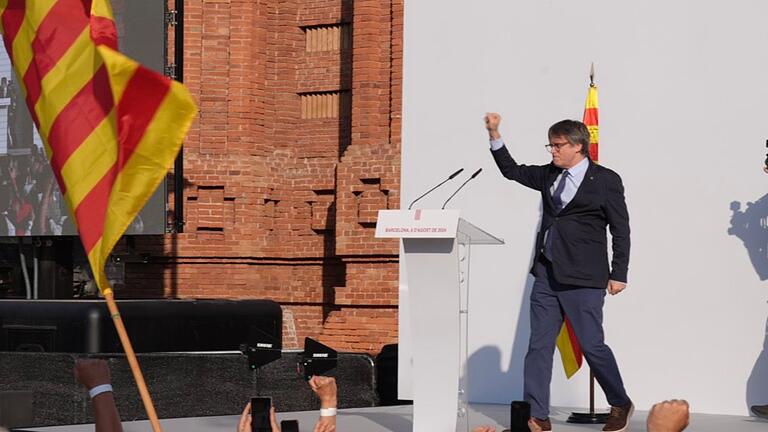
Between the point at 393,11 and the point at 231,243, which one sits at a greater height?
the point at 393,11

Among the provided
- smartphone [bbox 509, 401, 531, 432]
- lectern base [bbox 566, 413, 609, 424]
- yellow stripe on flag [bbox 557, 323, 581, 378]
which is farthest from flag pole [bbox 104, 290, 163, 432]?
yellow stripe on flag [bbox 557, 323, 581, 378]

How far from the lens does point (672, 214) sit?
8.43 metres

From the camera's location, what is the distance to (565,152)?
6.62m

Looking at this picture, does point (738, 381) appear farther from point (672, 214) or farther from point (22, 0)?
point (22, 0)

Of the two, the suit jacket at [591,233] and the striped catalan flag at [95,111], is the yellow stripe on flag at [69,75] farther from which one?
the suit jacket at [591,233]

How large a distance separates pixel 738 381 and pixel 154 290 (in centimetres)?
696

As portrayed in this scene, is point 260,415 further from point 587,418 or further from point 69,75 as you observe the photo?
point 587,418

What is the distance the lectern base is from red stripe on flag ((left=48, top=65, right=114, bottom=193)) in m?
3.82

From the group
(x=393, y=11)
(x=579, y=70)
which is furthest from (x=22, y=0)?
(x=393, y=11)

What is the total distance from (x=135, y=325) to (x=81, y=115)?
6155mm

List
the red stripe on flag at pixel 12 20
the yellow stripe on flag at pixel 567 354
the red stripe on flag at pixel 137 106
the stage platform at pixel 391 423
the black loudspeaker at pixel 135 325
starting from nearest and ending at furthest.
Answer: the red stripe on flag at pixel 137 106
the red stripe on flag at pixel 12 20
the stage platform at pixel 391 423
the yellow stripe on flag at pixel 567 354
the black loudspeaker at pixel 135 325

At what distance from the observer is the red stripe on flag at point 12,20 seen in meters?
4.91

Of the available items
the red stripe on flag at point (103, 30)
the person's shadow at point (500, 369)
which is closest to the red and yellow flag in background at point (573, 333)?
the person's shadow at point (500, 369)

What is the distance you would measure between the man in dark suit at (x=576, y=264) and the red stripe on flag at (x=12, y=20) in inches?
93.4
